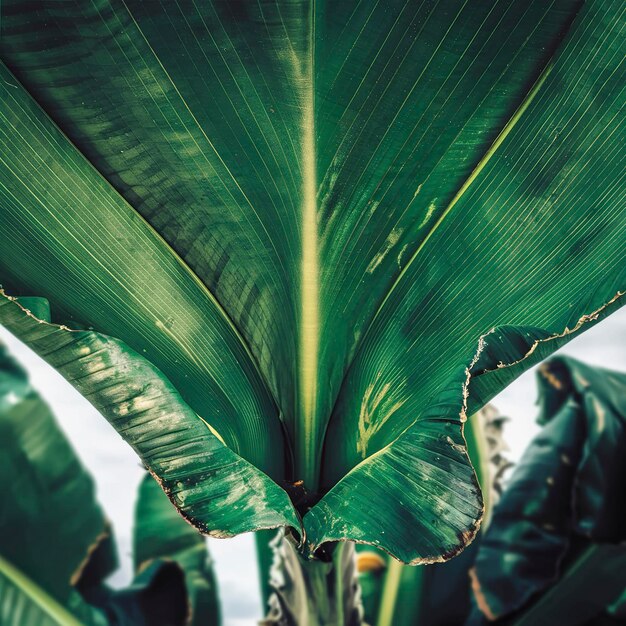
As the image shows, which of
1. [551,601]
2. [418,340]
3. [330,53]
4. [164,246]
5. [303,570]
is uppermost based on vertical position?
[330,53]

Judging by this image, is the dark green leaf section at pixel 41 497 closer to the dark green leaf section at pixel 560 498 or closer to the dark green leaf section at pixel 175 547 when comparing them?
the dark green leaf section at pixel 175 547

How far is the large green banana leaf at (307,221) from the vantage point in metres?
0.59

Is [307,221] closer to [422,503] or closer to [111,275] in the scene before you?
[111,275]

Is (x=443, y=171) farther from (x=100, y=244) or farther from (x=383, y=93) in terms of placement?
(x=100, y=244)

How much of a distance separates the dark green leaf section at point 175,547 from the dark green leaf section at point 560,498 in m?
0.74

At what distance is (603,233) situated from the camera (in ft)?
2.47

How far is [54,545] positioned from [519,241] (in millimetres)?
1322

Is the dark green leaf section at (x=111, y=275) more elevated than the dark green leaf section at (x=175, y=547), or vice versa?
the dark green leaf section at (x=111, y=275)

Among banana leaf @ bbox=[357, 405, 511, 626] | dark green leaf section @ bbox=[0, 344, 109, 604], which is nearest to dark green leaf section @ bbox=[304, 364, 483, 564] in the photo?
banana leaf @ bbox=[357, 405, 511, 626]

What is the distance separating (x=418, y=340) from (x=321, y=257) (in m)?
0.15

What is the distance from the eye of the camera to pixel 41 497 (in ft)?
5.13

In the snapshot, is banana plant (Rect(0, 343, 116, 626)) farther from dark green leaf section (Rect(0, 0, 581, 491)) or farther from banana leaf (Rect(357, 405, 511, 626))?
dark green leaf section (Rect(0, 0, 581, 491))

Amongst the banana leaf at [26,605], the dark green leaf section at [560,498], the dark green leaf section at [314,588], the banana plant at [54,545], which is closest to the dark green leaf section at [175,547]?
the banana plant at [54,545]

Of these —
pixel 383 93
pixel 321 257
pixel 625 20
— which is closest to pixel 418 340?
pixel 321 257
